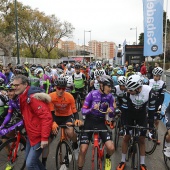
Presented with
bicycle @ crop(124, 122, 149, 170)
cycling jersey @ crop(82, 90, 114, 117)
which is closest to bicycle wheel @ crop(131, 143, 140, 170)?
bicycle @ crop(124, 122, 149, 170)

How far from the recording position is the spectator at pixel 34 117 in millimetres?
3242

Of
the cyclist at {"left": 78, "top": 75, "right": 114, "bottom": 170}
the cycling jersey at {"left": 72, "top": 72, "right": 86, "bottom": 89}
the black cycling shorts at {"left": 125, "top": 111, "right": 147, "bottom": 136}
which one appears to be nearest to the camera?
the cyclist at {"left": 78, "top": 75, "right": 114, "bottom": 170}

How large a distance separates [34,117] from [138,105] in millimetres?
2036

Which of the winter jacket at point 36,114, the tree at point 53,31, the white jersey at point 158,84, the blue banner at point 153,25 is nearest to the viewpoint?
the winter jacket at point 36,114

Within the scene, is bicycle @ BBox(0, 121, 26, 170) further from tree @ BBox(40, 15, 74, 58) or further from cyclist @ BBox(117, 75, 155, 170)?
tree @ BBox(40, 15, 74, 58)

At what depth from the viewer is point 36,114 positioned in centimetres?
328

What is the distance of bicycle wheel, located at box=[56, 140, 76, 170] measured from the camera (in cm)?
414

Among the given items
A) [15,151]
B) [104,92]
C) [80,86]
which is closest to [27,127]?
[15,151]

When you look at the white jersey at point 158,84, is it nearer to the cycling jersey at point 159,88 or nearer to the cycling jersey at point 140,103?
the cycling jersey at point 159,88

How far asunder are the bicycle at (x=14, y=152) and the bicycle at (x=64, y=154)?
2.23ft

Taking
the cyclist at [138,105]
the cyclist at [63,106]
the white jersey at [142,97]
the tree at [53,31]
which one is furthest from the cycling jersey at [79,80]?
the tree at [53,31]

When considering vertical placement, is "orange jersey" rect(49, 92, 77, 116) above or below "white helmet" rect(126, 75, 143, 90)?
below

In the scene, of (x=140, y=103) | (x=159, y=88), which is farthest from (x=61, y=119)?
Result: (x=159, y=88)

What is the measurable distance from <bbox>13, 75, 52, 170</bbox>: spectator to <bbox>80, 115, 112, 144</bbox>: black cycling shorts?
107 cm
